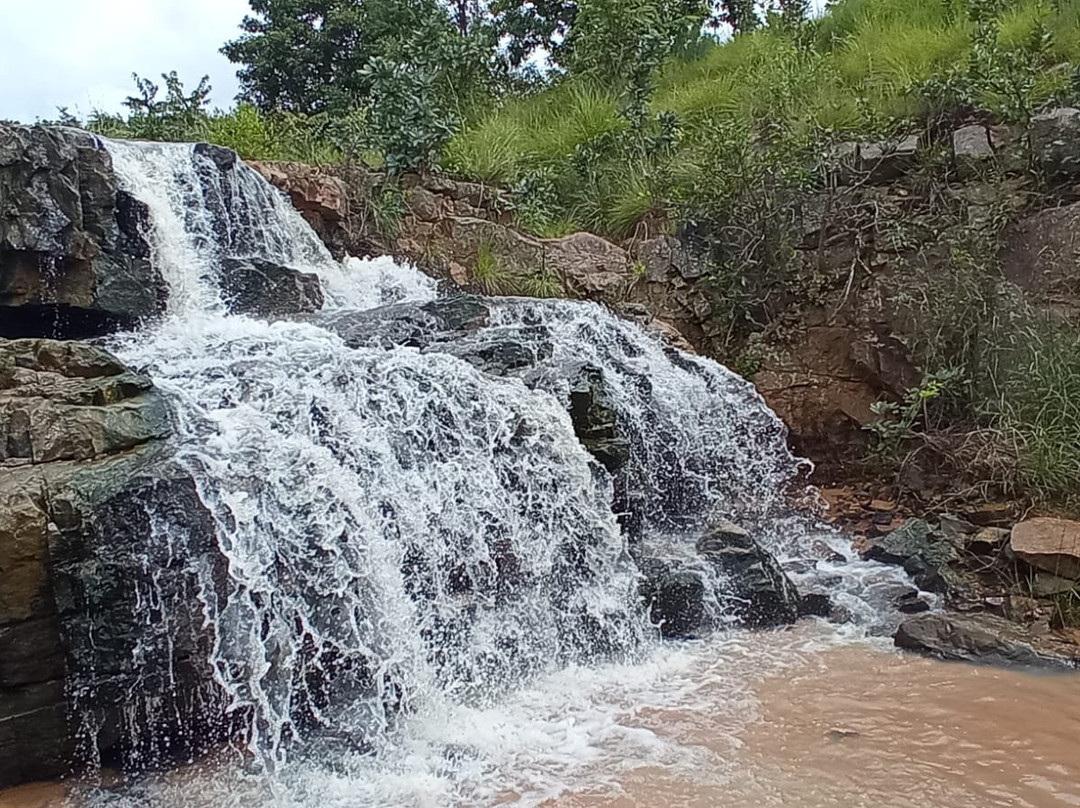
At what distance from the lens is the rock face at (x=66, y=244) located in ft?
17.5

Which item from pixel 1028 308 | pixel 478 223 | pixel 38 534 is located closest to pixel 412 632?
pixel 38 534

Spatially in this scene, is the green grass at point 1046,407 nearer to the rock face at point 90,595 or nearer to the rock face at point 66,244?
the rock face at point 90,595

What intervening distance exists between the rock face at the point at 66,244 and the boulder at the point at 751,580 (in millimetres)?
3795

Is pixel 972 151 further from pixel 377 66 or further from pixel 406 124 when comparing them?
pixel 377 66

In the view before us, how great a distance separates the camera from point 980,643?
4.17 metres

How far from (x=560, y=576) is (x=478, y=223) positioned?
455cm

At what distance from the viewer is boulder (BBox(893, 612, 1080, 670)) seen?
409 cm

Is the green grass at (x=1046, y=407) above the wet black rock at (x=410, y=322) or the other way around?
the other way around

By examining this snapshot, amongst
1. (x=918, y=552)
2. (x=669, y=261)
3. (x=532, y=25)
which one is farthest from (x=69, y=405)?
(x=532, y=25)

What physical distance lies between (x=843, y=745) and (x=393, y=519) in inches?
77.5

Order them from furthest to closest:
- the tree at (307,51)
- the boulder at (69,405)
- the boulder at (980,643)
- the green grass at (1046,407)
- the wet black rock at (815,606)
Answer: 1. the tree at (307,51)
2. the green grass at (1046,407)
3. the wet black rock at (815,606)
4. the boulder at (980,643)
5. the boulder at (69,405)

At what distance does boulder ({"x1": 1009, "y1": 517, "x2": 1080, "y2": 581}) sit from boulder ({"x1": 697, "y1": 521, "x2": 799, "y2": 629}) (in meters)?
1.18

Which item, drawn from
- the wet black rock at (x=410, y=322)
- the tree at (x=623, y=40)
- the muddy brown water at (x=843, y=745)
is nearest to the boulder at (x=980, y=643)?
the muddy brown water at (x=843, y=745)

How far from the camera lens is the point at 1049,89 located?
7230mm
